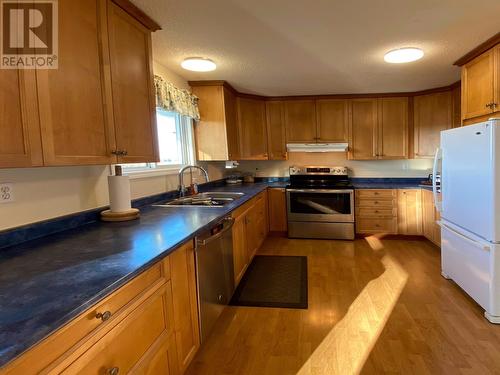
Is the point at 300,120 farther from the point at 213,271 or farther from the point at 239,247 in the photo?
the point at 213,271

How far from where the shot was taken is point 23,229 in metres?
1.45

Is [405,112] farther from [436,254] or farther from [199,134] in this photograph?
[199,134]

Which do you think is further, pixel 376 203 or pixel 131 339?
pixel 376 203

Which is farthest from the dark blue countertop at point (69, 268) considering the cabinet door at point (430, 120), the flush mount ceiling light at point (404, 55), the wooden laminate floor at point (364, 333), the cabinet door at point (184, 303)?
the cabinet door at point (430, 120)

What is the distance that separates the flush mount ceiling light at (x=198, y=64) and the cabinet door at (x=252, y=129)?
1376 millimetres

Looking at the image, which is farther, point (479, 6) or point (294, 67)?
point (294, 67)

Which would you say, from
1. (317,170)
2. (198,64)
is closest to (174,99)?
(198,64)

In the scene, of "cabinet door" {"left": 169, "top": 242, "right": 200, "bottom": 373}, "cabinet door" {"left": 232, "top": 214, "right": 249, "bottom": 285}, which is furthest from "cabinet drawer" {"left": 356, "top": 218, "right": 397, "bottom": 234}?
"cabinet door" {"left": 169, "top": 242, "right": 200, "bottom": 373}

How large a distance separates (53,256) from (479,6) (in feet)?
8.98

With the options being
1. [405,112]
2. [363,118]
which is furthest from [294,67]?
[405,112]

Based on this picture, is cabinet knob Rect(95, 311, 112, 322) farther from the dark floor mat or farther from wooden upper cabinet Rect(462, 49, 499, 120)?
wooden upper cabinet Rect(462, 49, 499, 120)

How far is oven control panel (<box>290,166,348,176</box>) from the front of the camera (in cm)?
470

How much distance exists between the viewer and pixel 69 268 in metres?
1.09

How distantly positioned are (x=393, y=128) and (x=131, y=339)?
441 centimetres
